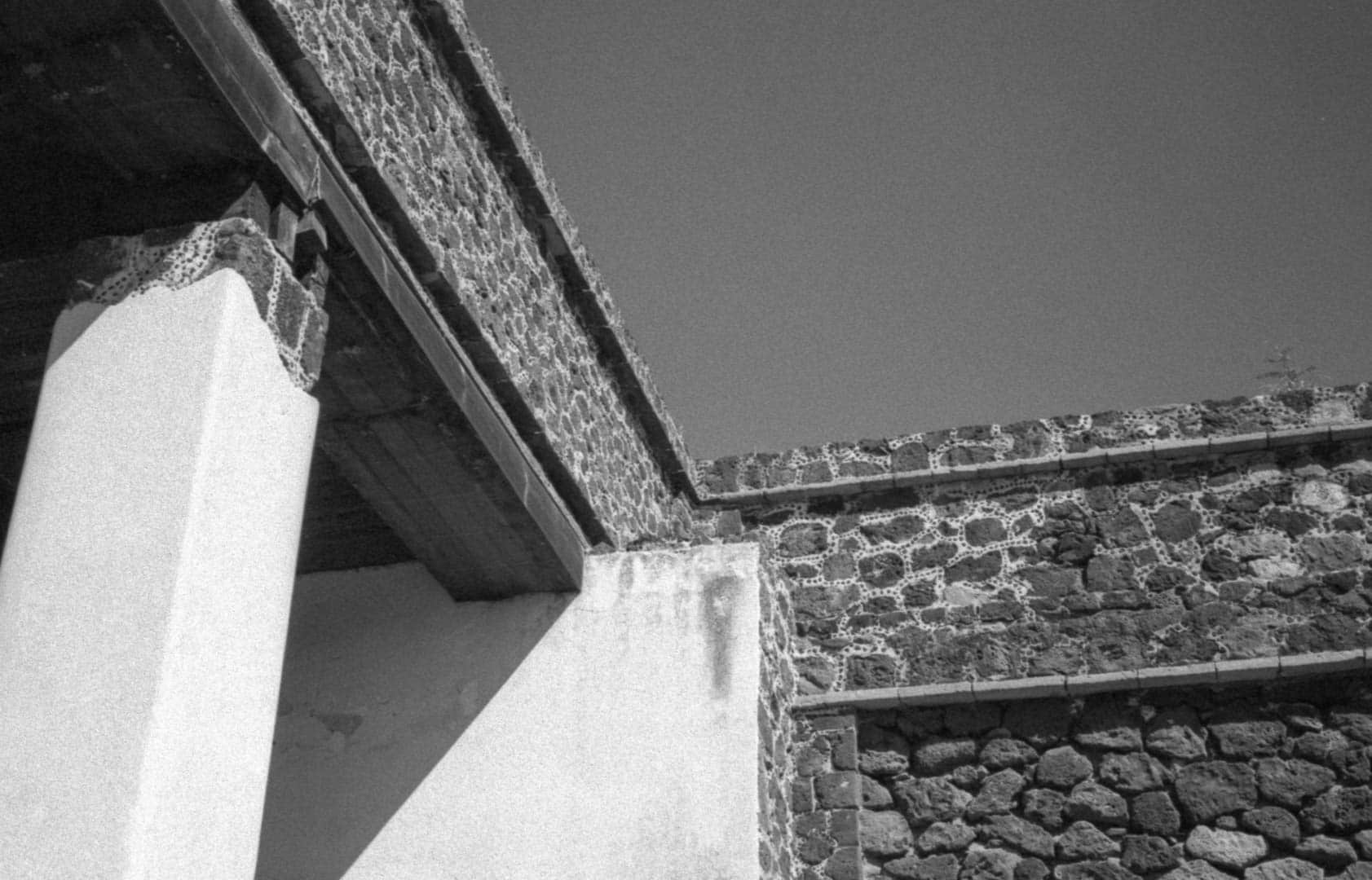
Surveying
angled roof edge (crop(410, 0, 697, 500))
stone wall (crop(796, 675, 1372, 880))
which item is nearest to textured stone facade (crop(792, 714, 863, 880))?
stone wall (crop(796, 675, 1372, 880))

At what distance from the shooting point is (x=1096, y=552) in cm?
723

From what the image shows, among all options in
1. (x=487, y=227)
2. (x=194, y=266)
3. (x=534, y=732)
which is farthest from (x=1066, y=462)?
(x=194, y=266)

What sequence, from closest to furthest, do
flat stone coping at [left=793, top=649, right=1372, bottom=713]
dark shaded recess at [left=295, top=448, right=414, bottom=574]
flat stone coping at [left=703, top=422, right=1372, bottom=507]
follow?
1. dark shaded recess at [left=295, top=448, right=414, bottom=574]
2. flat stone coping at [left=793, top=649, right=1372, bottom=713]
3. flat stone coping at [left=703, top=422, right=1372, bottom=507]

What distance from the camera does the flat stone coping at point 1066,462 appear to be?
23.4 ft

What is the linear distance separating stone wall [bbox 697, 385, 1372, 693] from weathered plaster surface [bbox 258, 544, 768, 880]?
1321 millimetres

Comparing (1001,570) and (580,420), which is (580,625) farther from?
(1001,570)

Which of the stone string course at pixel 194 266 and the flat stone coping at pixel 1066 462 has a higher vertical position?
the flat stone coping at pixel 1066 462

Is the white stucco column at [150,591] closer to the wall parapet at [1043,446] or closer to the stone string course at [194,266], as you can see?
the stone string course at [194,266]

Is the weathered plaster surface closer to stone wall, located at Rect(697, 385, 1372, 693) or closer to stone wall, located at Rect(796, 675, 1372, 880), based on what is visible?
stone wall, located at Rect(796, 675, 1372, 880)

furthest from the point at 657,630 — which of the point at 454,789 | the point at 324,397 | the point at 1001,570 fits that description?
the point at 1001,570

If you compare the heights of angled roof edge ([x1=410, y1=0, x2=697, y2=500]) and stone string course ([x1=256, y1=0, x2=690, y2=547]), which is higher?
angled roof edge ([x1=410, y1=0, x2=697, y2=500])

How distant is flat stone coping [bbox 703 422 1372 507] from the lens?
23.4 feet

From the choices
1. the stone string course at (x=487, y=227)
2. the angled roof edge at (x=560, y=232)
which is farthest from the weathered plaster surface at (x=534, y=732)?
the angled roof edge at (x=560, y=232)

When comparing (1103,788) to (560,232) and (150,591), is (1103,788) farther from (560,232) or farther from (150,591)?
(150,591)
